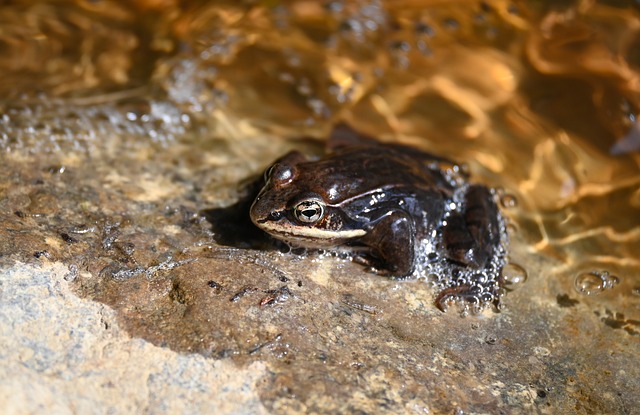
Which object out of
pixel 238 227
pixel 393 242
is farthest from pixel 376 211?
pixel 238 227

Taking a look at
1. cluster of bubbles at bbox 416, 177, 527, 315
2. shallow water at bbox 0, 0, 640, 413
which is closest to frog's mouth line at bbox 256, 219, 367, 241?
shallow water at bbox 0, 0, 640, 413

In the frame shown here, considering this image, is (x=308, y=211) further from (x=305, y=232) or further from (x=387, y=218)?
(x=387, y=218)

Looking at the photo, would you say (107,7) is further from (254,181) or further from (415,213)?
(415,213)

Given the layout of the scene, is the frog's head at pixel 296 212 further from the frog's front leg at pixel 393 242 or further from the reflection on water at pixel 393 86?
the reflection on water at pixel 393 86

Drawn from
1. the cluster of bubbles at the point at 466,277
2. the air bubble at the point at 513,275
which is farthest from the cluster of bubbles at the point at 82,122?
the air bubble at the point at 513,275

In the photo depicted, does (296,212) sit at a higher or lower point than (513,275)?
higher

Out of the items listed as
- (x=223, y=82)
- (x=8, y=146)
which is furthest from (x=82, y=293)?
(x=223, y=82)

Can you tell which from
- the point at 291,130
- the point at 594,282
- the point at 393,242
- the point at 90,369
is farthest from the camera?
the point at 291,130
